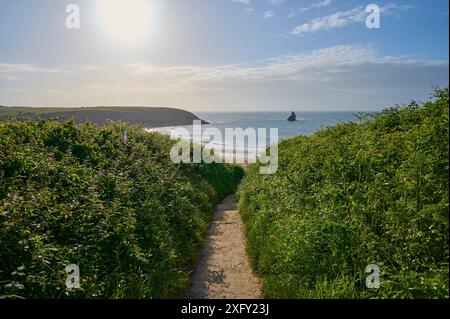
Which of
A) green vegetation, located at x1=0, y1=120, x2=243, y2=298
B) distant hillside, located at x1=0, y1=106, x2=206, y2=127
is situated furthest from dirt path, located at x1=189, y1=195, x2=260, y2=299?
distant hillside, located at x1=0, y1=106, x2=206, y2=127

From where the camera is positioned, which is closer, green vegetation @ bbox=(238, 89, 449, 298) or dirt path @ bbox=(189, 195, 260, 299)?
green vegetation @ bbox=(238, 89, 449, 298)

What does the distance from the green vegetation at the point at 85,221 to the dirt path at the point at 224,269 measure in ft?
1.34

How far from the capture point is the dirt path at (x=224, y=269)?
7338 millimetres

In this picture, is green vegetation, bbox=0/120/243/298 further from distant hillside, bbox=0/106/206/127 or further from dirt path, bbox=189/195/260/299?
distant hillside, bbox=0/106/206/127

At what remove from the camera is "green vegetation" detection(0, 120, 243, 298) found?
512 cm

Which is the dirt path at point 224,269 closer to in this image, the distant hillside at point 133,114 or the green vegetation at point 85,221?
the green vegetation at point 85,221

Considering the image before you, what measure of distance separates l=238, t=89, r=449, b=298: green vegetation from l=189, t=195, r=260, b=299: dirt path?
0.45 metres

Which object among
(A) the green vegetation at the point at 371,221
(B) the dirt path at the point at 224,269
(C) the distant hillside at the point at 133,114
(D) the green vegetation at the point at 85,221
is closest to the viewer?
(A) the green vegetation at the point at 371,221

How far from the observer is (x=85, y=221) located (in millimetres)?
6684

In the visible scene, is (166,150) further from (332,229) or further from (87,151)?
(332,229)

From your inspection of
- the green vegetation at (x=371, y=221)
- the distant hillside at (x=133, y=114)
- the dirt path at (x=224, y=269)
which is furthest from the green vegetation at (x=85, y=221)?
the distant hillside at (x=133, y=114)

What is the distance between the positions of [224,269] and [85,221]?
4016mm

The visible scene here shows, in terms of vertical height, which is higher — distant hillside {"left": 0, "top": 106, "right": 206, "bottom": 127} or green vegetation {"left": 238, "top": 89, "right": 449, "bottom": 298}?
distant hillside {"left": 0, "top": 106, "right": 206, "bottom": 127}
